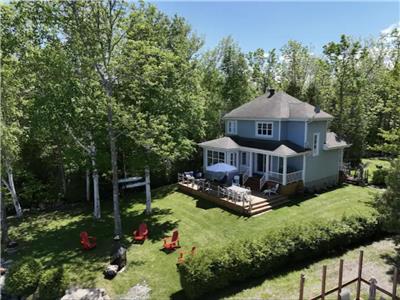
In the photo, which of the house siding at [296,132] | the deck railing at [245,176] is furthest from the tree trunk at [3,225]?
the house siding at [296,132]

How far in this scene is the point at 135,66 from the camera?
535 inches

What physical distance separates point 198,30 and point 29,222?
2307 centimetres

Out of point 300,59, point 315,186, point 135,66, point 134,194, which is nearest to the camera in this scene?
point 135,66

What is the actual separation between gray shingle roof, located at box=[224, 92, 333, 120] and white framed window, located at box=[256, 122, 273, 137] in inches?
24.9

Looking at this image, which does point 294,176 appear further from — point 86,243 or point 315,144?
point 86,243

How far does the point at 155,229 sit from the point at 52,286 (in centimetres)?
631

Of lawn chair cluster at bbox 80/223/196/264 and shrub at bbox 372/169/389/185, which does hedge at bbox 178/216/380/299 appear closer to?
lawn chair cluster at bbox 80/223/196/264

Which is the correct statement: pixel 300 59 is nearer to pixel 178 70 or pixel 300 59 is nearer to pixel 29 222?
pixel 178 70

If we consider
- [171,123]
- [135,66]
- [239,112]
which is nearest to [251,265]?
[171,123]

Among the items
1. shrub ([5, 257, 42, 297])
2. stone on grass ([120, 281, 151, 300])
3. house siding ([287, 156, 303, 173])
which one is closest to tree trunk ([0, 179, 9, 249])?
shrub ([5, 257, 42, 297])

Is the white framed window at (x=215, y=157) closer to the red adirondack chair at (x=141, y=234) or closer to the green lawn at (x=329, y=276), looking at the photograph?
the red adirondack chair at (x=141, y=234)

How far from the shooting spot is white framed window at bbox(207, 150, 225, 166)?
2296cm

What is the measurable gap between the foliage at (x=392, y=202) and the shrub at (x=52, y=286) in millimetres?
12623

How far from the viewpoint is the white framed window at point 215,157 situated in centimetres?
2296
